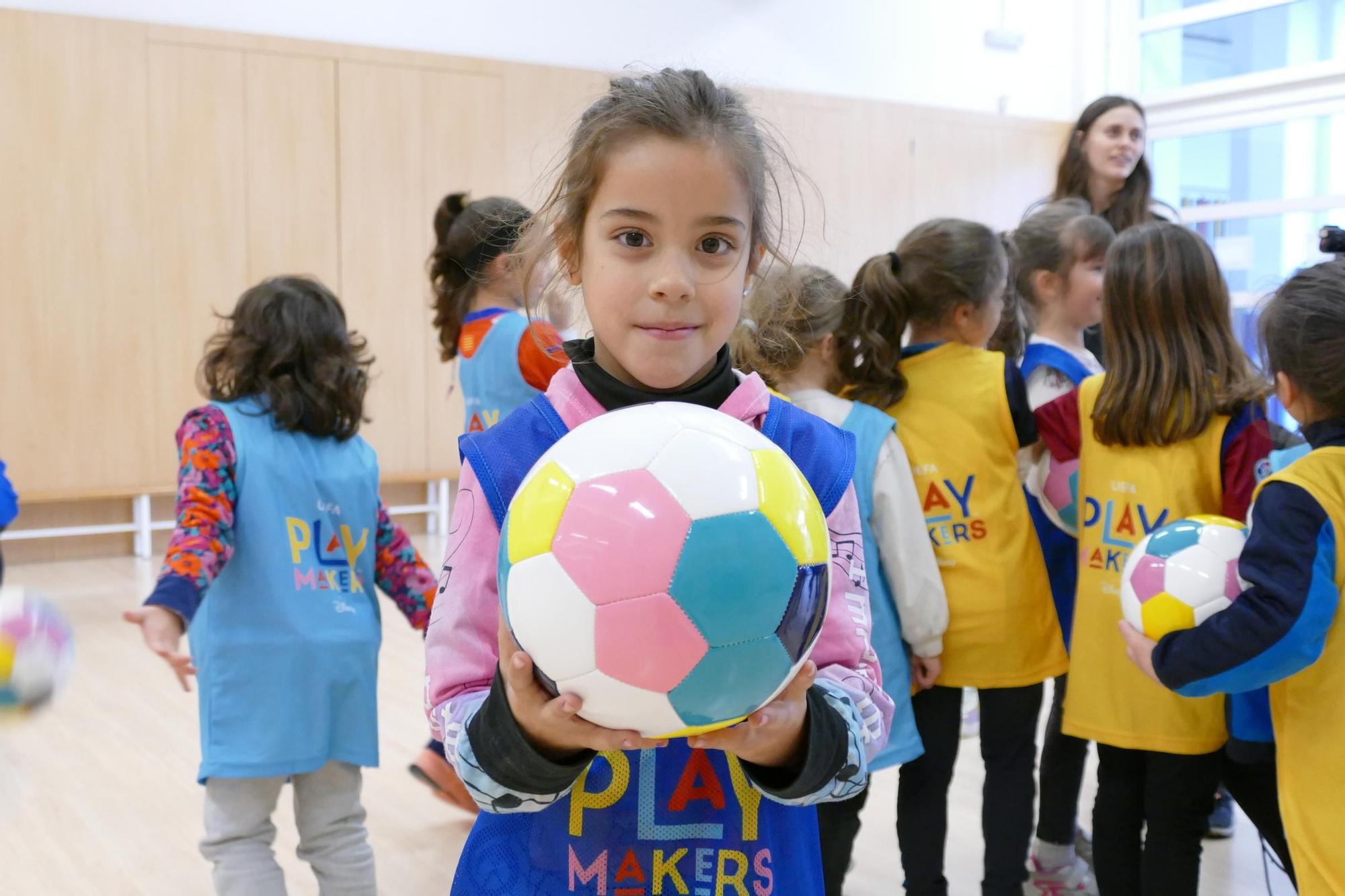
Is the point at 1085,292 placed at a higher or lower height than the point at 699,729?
Answer: higher

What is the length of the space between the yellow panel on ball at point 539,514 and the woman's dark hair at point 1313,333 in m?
1.34

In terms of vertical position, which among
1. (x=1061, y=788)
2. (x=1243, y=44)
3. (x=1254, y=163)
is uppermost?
(x=1243, y=44)

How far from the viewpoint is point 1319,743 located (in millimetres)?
1747

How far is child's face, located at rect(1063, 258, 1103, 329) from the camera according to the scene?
8.98ft

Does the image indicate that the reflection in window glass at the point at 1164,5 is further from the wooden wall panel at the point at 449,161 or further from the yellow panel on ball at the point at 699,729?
the yellow panel on ball at the point at 699,729

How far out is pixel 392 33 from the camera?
736cm

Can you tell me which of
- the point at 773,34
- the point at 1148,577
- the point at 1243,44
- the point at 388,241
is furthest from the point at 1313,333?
the point at 1243,44

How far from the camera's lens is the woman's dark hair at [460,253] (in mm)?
3033

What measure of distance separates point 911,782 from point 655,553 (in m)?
1.67

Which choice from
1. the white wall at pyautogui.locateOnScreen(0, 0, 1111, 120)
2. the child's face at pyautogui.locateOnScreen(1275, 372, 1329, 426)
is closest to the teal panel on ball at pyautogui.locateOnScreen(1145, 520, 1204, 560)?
the child's face at pyautogui.locateOnScreen(1275, 372, 1329, 426)

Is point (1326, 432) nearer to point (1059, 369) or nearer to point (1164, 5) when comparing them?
point (1059, 369)

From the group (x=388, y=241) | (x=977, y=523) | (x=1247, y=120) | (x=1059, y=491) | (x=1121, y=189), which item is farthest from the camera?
(x=1247, y=120)

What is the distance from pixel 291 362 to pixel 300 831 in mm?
894

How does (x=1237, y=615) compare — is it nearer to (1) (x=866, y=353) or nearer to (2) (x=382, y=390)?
(1) (x=866, y=353)
